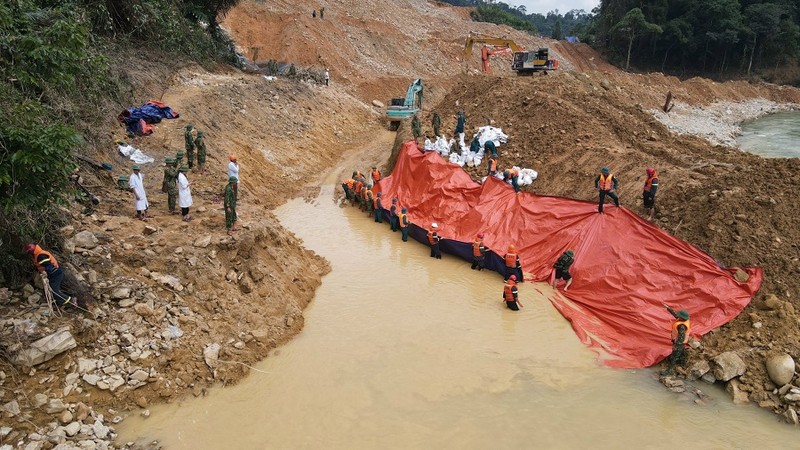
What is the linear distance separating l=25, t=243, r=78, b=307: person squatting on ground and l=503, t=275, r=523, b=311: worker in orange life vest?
7.76m

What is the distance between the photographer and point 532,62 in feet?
81.0

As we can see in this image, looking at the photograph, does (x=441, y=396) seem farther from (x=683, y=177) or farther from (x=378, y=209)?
(x=683, y=177)

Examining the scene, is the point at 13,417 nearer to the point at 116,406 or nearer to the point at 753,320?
the point at 116,406

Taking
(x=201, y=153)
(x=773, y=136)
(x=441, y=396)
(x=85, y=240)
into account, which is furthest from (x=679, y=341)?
(x=773, y=136)

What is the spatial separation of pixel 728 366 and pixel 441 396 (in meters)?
4.71

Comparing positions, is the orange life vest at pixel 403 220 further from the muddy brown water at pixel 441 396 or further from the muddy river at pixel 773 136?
the muddy river at pixel 773 136

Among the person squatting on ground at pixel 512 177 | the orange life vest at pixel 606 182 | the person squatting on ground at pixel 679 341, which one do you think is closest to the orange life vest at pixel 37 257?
the person squatting on ground at pixel 679 341

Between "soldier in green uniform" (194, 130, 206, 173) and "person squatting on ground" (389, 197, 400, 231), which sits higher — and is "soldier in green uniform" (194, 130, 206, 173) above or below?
above

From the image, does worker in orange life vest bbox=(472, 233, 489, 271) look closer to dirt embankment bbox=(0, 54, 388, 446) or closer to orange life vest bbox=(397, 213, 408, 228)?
orange life vest bbox=(397, 213, 408, 228)

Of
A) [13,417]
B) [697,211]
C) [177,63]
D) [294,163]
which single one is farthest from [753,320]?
[177,63]

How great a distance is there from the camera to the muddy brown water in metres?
7.38

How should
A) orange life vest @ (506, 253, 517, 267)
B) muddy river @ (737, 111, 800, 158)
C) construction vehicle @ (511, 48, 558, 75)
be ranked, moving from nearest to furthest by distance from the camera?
orange life vest @ (506, 253, 517, 267) → muddy river @ (737, 111, 800, 158) → construction vehicle @ (511, 48, 558, 75)

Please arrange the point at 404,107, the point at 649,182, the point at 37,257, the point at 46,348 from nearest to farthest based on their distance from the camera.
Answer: the point at 46,348, the point at 37,257, the point at 649,182, the point at 404,107

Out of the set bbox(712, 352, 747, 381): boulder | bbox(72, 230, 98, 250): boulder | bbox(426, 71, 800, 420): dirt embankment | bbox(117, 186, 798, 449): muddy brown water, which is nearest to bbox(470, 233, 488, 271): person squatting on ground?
bbox(117, 186, 798, 449): muddy brown water
